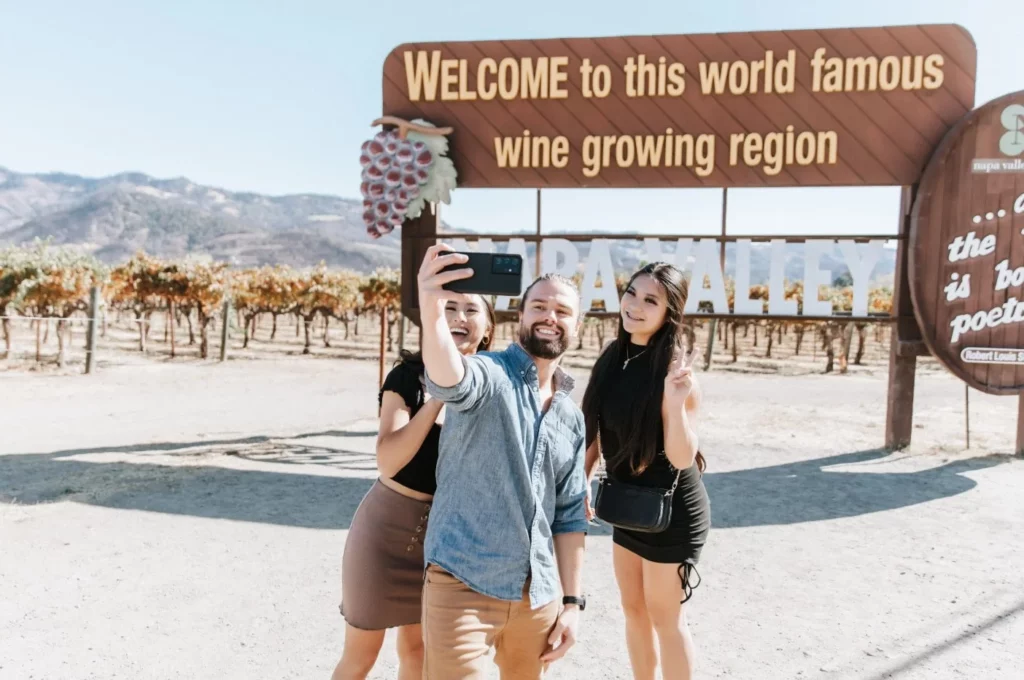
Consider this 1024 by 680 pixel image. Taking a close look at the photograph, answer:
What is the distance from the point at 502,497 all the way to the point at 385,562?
0.65 metres

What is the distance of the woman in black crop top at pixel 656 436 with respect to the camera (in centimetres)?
242

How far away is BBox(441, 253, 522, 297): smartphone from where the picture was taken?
1578 millimetres

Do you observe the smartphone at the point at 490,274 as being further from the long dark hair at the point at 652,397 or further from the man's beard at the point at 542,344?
the long dark hair at the point at 652,397

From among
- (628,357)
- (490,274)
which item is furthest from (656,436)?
(490,274)

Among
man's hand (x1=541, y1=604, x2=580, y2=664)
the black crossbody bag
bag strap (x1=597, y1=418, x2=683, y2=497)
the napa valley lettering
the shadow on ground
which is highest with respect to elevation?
the napa valley lettering

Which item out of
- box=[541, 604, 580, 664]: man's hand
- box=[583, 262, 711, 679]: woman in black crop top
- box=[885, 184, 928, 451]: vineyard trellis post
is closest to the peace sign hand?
box=[583, 262, 711, 679]: woman in black crop top

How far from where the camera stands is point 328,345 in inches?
1098

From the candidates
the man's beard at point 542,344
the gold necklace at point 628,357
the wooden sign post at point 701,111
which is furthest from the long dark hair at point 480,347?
the wooden sign post at point 701,111

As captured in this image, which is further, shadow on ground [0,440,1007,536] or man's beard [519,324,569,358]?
shadow on ground [0,440,1007,536]

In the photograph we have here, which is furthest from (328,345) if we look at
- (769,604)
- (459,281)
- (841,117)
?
(459,281)

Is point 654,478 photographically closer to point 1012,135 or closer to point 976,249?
point 976,249

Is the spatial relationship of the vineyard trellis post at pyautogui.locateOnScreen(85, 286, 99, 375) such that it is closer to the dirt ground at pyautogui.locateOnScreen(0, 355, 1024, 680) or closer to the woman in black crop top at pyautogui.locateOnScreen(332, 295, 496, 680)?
the dirt ground at pyautogui.locateOnScreen(0, 355, 1024, 680)

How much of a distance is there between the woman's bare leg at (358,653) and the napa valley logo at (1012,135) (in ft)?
25.3

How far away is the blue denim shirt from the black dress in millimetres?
685
